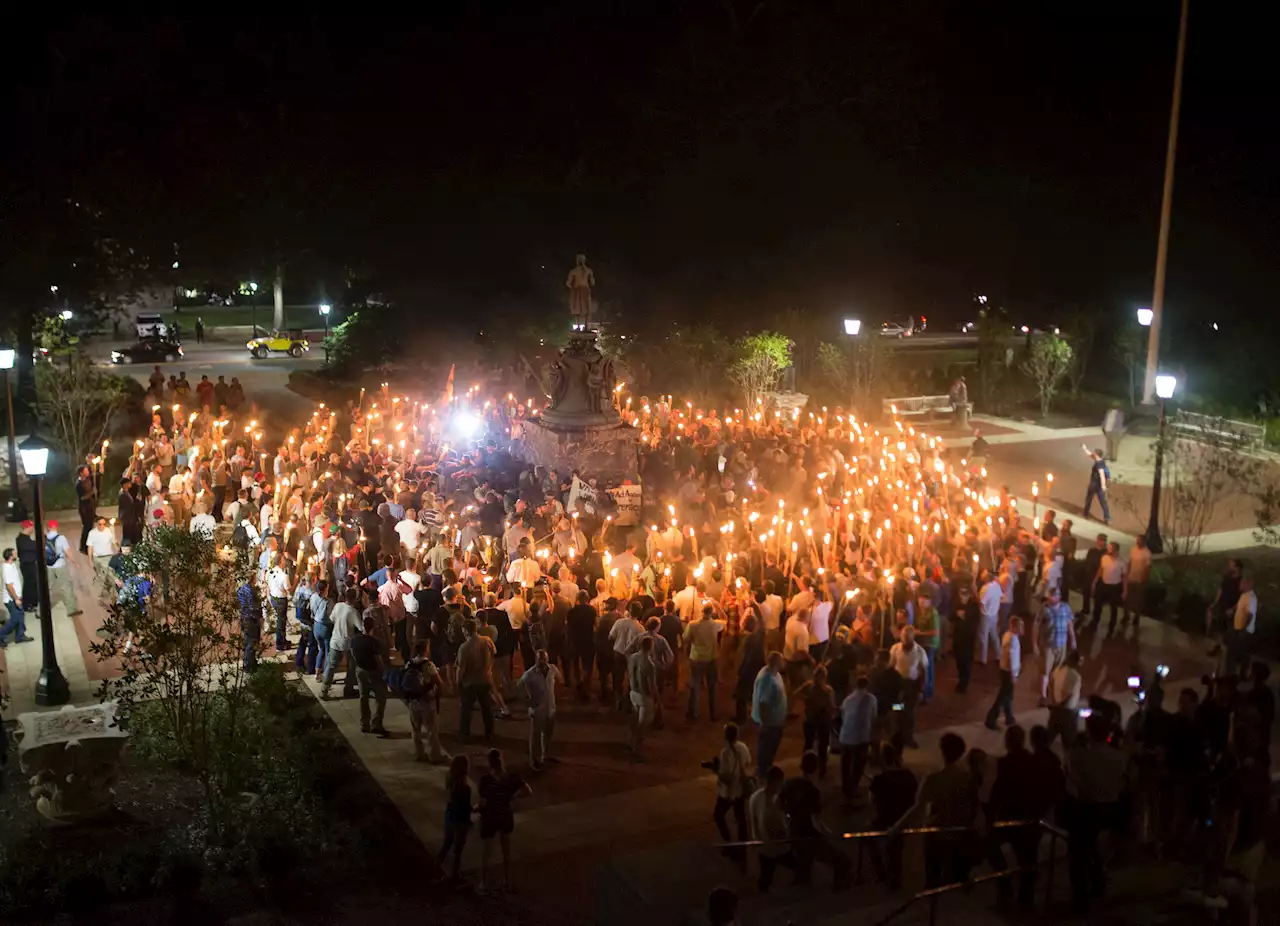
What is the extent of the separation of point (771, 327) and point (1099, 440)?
1149cm

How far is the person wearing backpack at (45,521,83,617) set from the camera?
649 inches

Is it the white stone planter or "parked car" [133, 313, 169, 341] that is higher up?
"parked car" [133, 313, 169, 341]

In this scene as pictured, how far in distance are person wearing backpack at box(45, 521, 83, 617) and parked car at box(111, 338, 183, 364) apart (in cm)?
3191

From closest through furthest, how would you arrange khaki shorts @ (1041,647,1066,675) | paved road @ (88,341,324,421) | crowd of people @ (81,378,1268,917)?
crowd of people @ (81,378,1268,917) → khaki shorts @ (1041,647,1066,675) → paved road @ (88,341,324,421)

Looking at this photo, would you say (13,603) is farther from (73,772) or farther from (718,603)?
(718,603)

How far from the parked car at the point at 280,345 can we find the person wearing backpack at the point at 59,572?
3380 cm

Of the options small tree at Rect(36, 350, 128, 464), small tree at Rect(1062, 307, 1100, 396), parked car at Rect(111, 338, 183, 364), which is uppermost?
parked car at Rect(111, 338, 183, 364)

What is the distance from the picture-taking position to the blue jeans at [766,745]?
37.5 feet

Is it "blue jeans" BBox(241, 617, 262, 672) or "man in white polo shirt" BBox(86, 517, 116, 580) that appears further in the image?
"man in white polo shirt" BBox(86, 517, 116, 580)

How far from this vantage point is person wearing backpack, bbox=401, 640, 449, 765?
39.6 feet

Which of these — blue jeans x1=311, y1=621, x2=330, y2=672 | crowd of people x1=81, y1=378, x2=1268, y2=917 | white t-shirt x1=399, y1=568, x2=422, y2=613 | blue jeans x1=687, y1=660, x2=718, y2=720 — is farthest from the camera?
white t-shirt x1=399, y1=568, x2=422, y2=613

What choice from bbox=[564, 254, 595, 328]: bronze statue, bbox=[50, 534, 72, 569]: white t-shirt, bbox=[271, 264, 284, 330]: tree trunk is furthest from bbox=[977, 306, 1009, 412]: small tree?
bbox=[271, 264, 284, 330]: tree trunk

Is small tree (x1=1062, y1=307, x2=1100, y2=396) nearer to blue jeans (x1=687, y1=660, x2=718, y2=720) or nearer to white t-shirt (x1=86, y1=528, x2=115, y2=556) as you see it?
blue jeans (x1=687, y1=660, x2=718, y2=720)

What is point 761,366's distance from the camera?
32312mm
